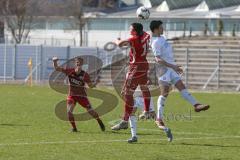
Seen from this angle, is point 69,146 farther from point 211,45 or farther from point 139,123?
point 211,45

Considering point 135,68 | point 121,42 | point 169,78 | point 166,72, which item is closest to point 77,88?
point 135,68

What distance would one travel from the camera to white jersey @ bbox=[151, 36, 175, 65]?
14.7 m

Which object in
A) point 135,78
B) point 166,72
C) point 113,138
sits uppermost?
point 166,72

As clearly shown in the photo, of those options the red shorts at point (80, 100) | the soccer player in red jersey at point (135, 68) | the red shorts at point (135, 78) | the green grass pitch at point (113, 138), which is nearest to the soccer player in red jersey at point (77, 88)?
the red shorts at point (80, 100)

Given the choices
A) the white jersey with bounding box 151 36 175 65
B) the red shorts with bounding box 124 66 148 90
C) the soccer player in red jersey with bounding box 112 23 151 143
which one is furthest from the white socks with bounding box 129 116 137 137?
the white jersey with bounding box 151 36 175 65

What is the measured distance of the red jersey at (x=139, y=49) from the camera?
1475cm

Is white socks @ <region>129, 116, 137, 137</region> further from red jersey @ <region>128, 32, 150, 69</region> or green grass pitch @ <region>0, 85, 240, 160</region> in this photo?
red jersey @ <region>128, 32, 150, 69</region>

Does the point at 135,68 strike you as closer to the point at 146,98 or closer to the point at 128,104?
the point at 128,104

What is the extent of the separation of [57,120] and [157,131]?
344 cm

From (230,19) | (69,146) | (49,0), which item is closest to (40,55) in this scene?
(230,19)

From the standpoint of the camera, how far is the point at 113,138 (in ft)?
49.9

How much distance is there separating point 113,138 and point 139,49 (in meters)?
1.72

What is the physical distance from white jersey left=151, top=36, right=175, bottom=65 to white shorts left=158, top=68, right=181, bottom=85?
9.5 inches

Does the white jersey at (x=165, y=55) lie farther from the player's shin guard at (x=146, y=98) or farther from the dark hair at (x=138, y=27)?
the player's shin guard at (x=146, y=98)
